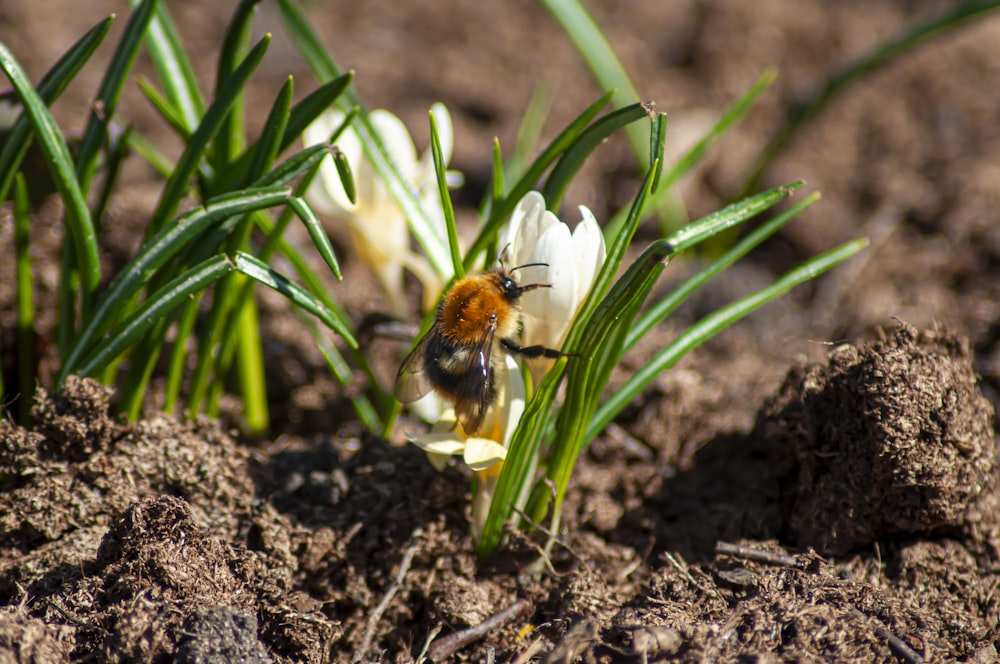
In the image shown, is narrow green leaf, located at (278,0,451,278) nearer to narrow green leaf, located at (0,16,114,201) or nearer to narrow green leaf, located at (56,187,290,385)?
narrow green leaf, located at (56,187,290,385)

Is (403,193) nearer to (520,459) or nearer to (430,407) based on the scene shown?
(430,407)

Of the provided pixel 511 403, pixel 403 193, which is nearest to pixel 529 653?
pixel 511 403

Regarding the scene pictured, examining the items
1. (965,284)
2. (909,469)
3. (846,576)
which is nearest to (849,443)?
(909,469)

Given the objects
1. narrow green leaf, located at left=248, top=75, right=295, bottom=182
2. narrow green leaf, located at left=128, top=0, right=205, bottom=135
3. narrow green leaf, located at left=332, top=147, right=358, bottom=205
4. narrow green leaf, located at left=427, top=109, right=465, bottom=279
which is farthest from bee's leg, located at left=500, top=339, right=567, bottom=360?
narrow green leaf, located at left=128, top=0, right=205, bottom=135

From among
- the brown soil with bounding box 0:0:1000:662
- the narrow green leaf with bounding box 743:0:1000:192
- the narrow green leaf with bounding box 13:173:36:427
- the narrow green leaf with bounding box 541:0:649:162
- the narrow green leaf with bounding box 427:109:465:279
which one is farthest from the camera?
the narrow green leaf with bounding box 541:0:649:162

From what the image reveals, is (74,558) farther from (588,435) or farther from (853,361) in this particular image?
(853,361)

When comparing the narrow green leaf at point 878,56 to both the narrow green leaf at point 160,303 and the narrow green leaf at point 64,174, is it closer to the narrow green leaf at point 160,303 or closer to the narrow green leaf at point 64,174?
the narrow green leaf at point 160,303
